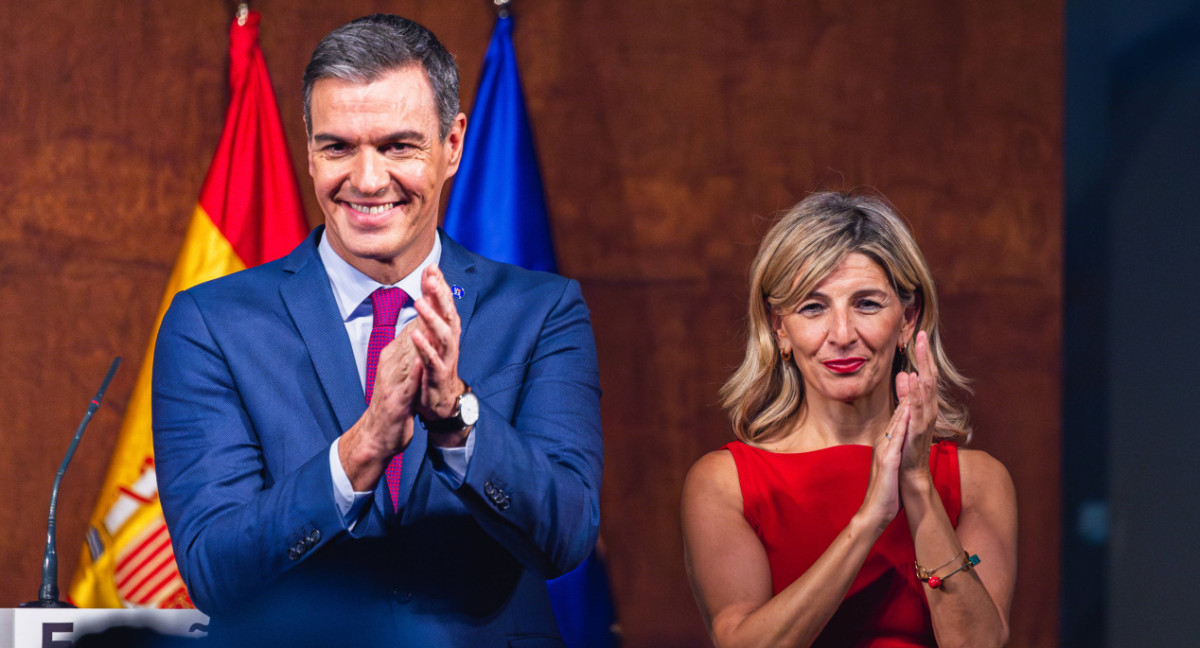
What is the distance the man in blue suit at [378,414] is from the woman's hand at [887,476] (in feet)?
1.75

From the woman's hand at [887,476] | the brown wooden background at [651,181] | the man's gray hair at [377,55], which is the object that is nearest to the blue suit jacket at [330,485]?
the man's gray hair at [377,55]

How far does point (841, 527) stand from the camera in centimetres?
232

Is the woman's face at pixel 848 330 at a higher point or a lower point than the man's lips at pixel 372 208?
lower

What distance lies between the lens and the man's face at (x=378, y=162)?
176 cm

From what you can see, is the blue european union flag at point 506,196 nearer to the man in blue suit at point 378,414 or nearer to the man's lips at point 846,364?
the man's lips at point 846,364

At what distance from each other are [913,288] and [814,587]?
0.63 meters

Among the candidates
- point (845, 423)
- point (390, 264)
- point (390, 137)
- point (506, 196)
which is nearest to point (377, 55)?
point (390, 137)

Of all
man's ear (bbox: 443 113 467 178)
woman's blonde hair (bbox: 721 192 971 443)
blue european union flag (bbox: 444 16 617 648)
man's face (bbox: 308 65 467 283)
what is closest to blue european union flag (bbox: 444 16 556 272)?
blue european union flag (bbox: 444 16 617 648)

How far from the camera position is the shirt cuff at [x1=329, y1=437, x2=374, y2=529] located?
1564mm

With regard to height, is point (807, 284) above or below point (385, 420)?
above

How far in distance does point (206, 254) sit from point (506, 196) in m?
0.73

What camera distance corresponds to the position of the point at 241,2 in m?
3.23

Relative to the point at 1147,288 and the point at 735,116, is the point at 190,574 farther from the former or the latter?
the point at 1147,288

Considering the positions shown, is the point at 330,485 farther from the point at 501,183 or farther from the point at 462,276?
the point at 501,183
